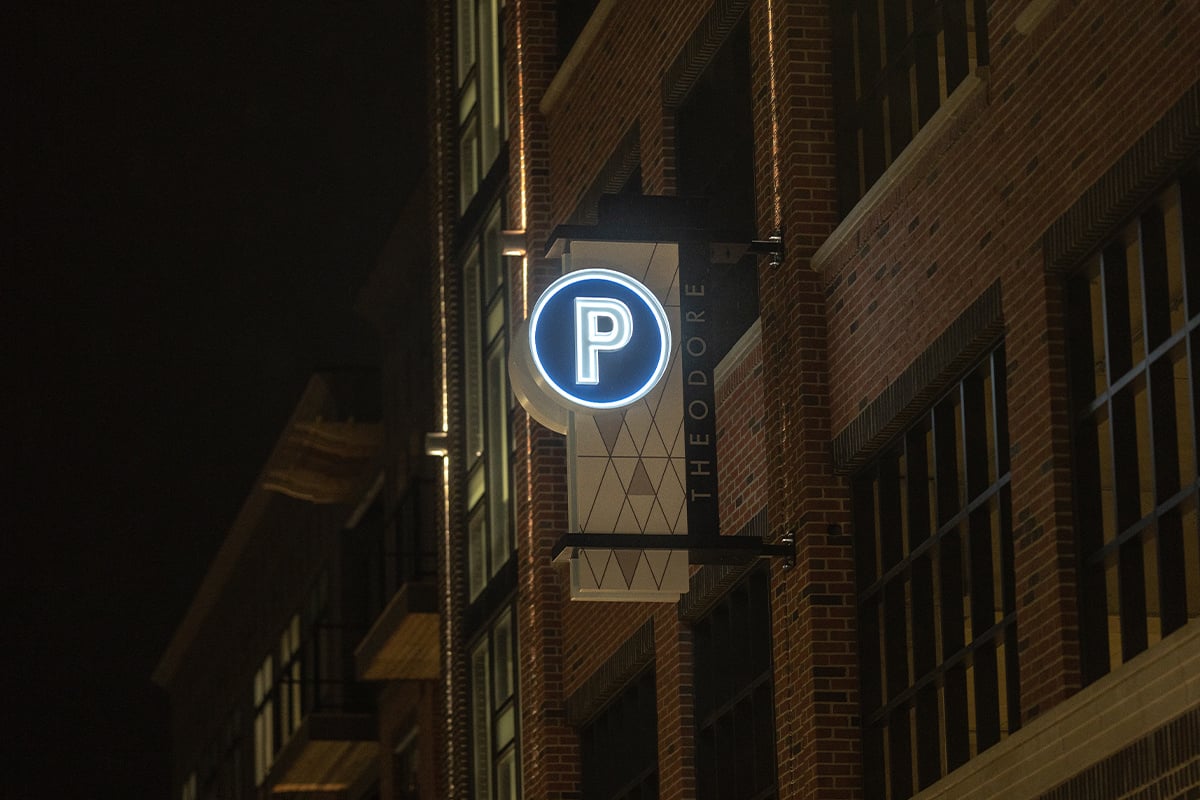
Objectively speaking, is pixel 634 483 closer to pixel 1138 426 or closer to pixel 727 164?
pixel 727 164

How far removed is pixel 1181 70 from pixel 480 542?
19.2m

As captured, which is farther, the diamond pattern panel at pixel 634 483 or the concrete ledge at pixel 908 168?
the diamond pattern panel at pixel 634 483

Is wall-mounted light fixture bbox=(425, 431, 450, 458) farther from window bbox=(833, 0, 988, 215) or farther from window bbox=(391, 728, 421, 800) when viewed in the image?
window bbox=(833, 0, 988, 215)

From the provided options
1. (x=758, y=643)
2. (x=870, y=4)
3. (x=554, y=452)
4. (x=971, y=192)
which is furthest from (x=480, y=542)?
(x=971, y=192)

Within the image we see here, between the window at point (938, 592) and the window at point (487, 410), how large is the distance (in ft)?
37.8

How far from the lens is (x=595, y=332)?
68.8ft

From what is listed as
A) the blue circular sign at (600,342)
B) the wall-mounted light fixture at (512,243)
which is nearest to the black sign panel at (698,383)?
the blue circular sign at (600,342)

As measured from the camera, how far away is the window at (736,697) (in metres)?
22.2

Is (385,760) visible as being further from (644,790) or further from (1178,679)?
(1178,679)

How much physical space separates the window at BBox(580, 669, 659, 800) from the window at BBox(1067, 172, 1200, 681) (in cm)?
929

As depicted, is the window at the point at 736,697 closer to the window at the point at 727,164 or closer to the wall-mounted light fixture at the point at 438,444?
the window at the point at 727,164

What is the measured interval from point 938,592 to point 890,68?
4.43 metres

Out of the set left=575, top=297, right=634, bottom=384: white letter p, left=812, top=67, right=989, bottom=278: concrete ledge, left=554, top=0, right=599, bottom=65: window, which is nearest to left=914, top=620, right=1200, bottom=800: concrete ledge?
left=812, top=67, right=989, bottom=278: concrete ledge

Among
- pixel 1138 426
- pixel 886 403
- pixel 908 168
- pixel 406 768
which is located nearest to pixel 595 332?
pixel 886 403
